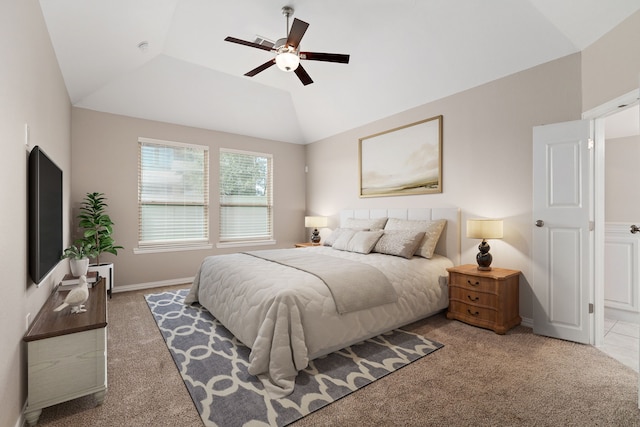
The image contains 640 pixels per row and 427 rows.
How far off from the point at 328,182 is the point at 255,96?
6.56 feet

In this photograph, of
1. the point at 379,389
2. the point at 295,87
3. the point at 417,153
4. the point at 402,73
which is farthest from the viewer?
the point at 295,87

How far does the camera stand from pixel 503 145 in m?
3.27

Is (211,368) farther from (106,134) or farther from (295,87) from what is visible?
(295,87)

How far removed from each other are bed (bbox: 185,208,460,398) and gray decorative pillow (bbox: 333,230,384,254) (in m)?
0.02

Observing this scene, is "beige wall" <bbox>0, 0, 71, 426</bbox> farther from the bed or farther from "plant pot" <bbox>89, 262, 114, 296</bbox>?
"plant pot" <bbox>89, 262, 114, 296</bbox>

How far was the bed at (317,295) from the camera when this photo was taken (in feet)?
6.75

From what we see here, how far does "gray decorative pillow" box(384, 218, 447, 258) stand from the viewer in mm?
3506

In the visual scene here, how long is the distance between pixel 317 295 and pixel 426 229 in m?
1.98

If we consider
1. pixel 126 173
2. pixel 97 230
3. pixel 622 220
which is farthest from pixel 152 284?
pixel 622 220

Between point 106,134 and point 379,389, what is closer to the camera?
point 379,389

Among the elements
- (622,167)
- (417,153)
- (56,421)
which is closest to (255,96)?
(417,153)

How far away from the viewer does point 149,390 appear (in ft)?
6.41

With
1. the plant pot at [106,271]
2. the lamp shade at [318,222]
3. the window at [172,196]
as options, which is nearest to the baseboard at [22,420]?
the plant pot at [106,271]

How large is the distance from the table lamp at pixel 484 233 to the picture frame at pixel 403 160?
890 millimetres
